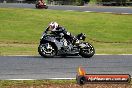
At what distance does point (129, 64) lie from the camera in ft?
51.6

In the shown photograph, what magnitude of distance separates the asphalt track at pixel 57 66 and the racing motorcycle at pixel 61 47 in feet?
1.00

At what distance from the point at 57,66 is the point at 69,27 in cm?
1884

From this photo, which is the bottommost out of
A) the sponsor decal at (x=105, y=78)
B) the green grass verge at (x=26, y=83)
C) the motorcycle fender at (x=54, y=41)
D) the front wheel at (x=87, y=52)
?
the front wheel at (x=87, y=52)

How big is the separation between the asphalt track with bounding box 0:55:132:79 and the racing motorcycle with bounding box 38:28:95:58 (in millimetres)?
304

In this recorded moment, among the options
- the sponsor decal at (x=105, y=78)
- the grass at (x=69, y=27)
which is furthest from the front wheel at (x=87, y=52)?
the sponsor decal at (x=105, y=78)

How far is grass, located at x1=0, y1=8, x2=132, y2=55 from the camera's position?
26939 millimetres

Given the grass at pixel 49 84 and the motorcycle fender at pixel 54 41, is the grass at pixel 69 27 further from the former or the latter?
A: the grass at pixel 49 84

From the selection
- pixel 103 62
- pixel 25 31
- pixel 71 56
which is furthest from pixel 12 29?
pixel 103 62

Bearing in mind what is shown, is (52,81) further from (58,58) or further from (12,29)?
(12,29)

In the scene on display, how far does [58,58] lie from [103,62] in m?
2.12

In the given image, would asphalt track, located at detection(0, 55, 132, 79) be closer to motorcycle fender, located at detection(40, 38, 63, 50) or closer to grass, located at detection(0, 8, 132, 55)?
motorcycle fender, located at detection(40, 38, 63, 50)

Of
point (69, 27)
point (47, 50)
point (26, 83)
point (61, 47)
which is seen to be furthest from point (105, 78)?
point (69, 27)

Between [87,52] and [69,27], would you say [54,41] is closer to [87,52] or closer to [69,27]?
[87,52]

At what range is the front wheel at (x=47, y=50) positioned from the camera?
1770 cm
